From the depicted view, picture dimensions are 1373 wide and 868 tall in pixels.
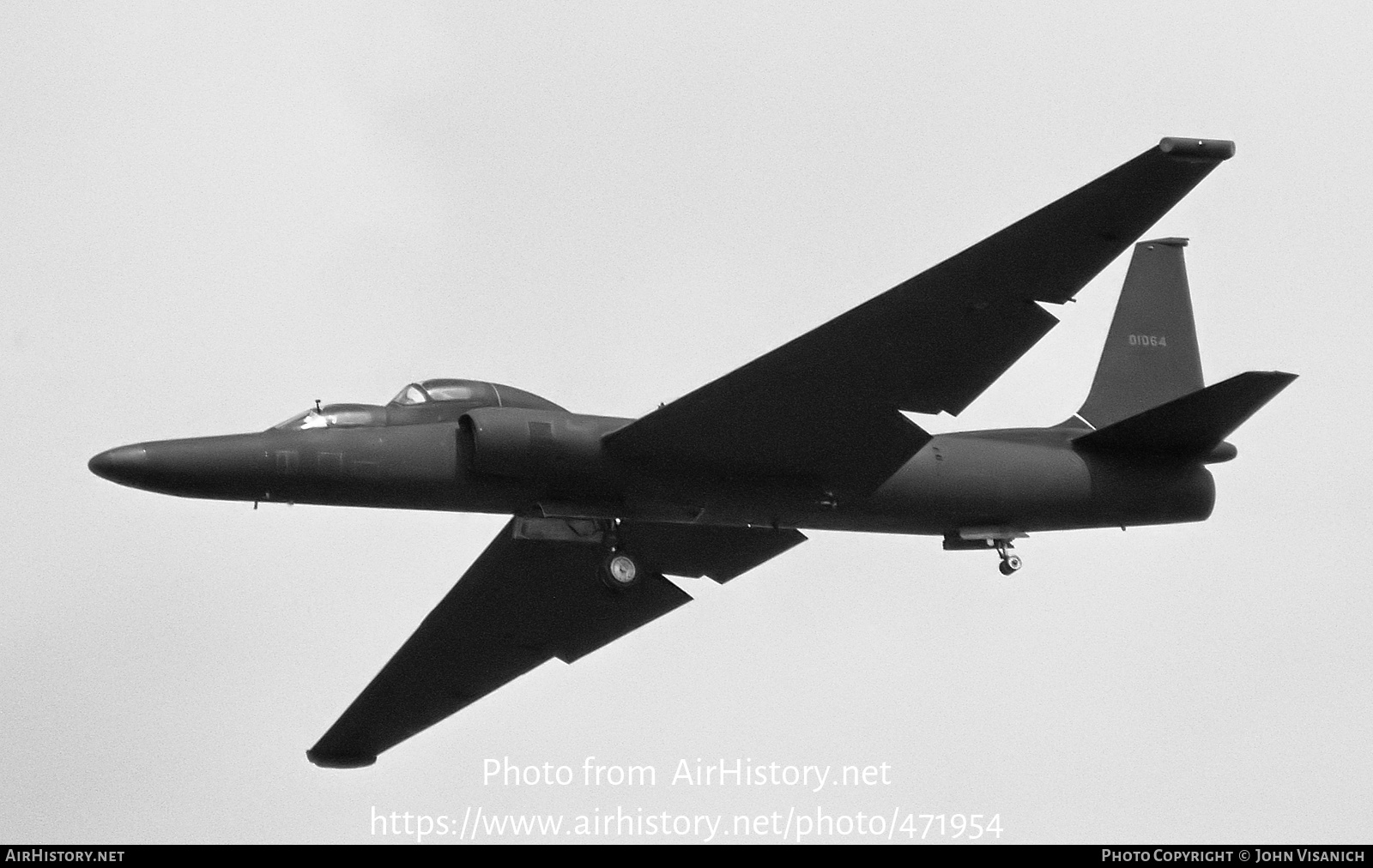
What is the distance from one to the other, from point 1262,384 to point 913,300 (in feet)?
17.8

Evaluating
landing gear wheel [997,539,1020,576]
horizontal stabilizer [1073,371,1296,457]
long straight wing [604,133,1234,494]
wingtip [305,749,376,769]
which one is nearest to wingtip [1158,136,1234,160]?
long straight wing [604,133,1234,494]

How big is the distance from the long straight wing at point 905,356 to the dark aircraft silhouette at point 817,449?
3cm

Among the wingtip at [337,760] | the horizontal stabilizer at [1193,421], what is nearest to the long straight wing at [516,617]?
the wingtip at [337,760]

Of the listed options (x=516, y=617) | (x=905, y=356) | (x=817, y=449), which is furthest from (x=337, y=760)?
(x=905, y=356)

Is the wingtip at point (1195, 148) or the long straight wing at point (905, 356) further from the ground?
the wingtip at point (1195, 148)

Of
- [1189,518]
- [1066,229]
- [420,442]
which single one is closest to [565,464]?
[420,442]

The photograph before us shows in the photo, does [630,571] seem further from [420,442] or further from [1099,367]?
[1099,367]

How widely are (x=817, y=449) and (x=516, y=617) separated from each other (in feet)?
23.3

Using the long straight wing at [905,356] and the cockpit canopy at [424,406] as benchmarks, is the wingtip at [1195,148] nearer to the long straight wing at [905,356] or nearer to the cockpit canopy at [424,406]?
the long straight wing at [905,356]

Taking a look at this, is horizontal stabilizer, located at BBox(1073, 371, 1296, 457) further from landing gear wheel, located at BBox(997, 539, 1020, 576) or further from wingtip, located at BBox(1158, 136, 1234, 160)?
wingtip, located at BBox(1158, 136, 1234, 160)

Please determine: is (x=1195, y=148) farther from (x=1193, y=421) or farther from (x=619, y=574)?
(x=619, y=574)

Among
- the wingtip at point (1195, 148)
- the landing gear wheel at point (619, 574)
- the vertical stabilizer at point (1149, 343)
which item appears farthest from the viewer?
the vertical stabilizer at point (1149, 343)

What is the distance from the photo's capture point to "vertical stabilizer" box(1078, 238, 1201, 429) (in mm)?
29828

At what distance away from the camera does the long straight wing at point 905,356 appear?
76.2 feet
